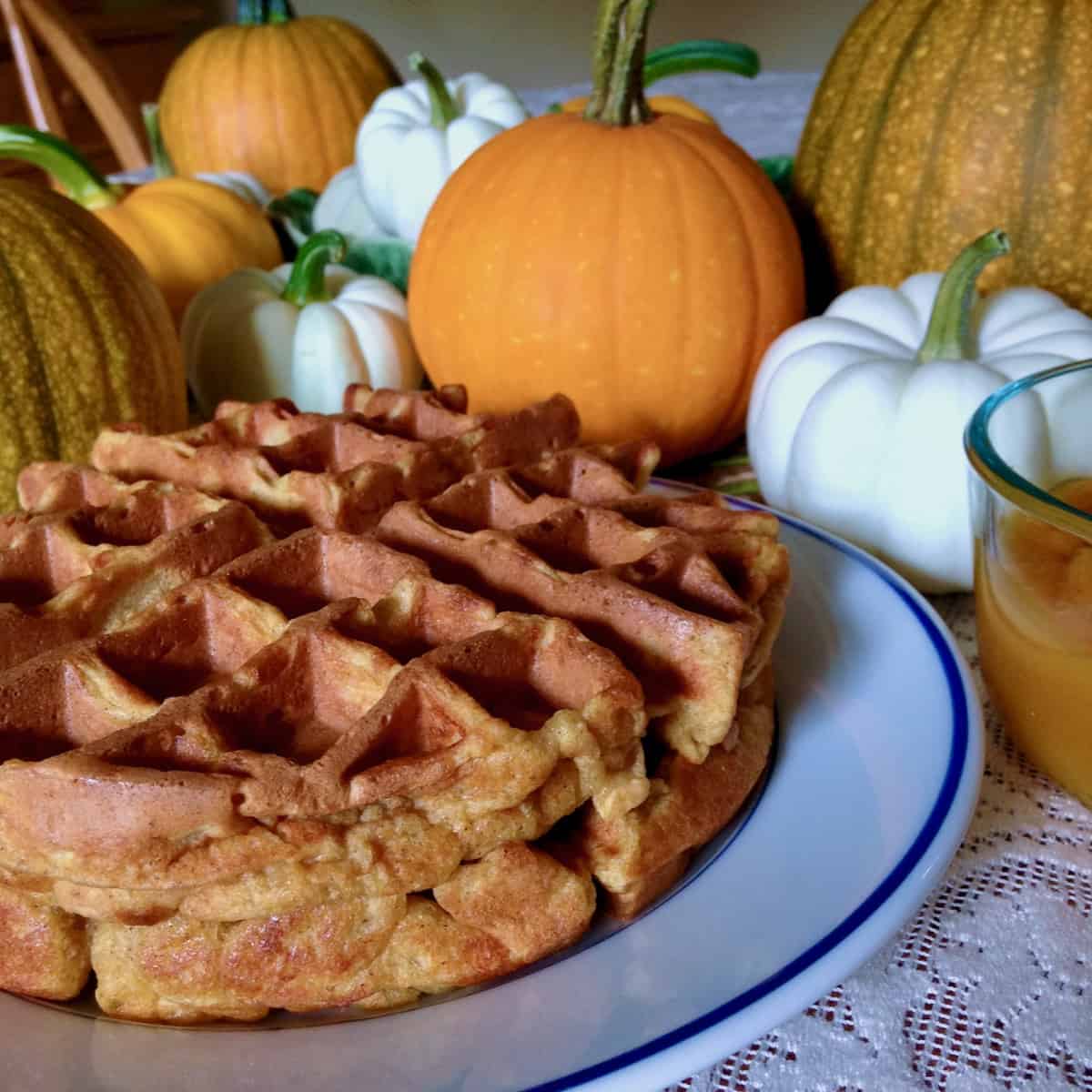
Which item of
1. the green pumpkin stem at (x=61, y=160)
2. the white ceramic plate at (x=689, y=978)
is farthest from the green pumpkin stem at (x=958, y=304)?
the green pumpkin stem at (x=61, y=160)

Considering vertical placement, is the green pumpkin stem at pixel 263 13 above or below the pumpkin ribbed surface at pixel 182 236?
above

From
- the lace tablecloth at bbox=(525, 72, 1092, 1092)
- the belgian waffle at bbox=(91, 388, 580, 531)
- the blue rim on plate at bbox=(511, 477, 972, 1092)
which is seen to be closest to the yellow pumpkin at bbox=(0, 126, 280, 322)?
the belgian waffle at bbox=(91, 388, 580, 531)

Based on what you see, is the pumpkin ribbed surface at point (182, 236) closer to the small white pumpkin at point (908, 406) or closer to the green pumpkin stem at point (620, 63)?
the green pumpkin stem at point (620, 63)

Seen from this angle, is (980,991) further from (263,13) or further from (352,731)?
(263,13)

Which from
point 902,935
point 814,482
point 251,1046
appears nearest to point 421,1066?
point 251,1046

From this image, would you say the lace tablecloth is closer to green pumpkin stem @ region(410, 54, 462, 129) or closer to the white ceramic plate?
the white ceramic plate
